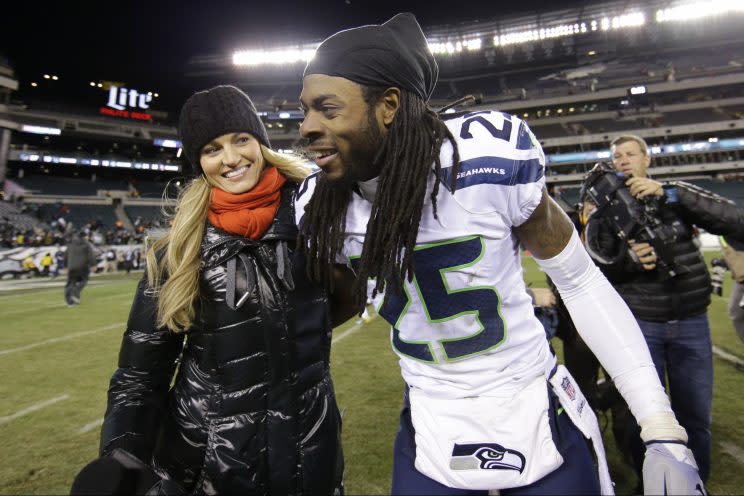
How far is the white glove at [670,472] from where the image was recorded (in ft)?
3.04

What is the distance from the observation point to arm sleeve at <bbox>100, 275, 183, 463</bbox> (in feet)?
4.29

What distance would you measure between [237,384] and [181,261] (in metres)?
0.44

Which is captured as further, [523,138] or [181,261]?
[181,261]

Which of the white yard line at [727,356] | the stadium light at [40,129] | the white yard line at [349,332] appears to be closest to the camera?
the white yard line at [727,356]

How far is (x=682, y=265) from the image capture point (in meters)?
2.38

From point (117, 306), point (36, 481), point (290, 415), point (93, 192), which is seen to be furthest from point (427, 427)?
point (93, 192)

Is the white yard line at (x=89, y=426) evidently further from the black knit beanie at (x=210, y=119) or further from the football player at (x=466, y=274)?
the football player at (x=466, y=274)

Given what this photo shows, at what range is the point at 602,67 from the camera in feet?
137

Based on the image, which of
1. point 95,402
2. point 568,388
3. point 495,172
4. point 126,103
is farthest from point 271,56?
point 568,388

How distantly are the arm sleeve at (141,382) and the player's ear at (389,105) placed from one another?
96cm

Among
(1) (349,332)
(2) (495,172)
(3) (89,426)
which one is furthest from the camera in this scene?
(1) (349,332)

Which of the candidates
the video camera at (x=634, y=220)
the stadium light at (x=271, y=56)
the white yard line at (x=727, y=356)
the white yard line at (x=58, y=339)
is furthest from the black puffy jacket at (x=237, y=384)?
the stadium light at (x=271, y=56)

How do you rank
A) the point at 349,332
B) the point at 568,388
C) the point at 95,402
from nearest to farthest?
the point at 568,388 < the point at 95,402 < the point at 349,332

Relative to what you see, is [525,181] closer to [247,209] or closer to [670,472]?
[670,472]
